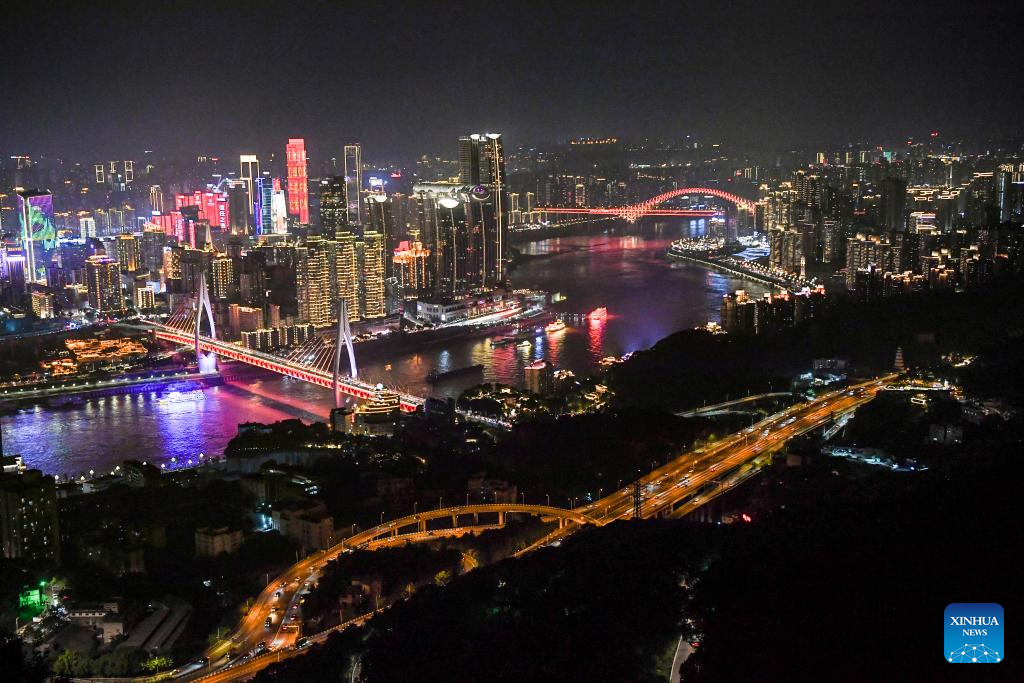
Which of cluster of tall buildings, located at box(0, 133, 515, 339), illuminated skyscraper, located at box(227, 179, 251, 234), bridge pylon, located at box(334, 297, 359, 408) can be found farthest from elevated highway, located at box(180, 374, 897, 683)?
illuminated skyscraper, located at box(227, 179, 251, 234)

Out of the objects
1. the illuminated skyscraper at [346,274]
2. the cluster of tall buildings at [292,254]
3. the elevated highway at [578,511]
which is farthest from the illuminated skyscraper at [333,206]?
the elevated highway at [578,511]

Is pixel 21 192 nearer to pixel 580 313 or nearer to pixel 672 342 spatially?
pixel 580 313

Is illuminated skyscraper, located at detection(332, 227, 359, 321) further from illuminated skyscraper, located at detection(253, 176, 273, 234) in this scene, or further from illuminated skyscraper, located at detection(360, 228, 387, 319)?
illuminated skyscraper, located at detection(253, 176, 273, 234)

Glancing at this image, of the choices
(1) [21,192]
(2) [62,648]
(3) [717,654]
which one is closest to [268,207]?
(1) [21,192]

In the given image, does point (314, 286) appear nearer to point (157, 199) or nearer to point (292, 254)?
point (292, 254)

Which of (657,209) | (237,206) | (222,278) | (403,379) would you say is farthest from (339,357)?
(657,209)

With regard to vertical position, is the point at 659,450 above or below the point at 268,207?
below
